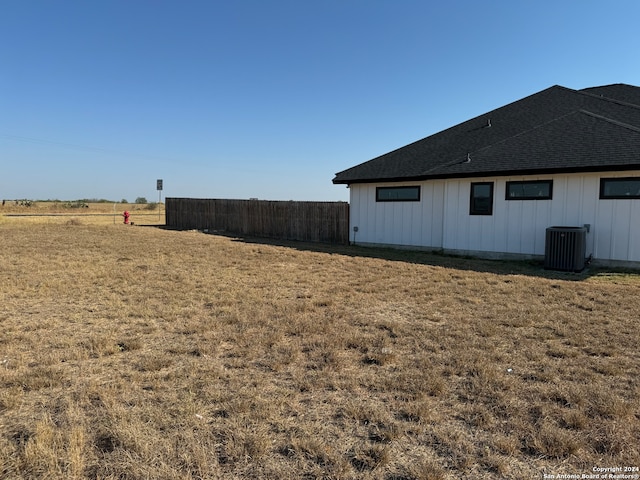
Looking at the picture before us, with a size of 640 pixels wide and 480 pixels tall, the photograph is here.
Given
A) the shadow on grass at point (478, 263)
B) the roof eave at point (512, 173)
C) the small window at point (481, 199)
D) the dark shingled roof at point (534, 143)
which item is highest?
the dark shingled roof at point (534, 143)

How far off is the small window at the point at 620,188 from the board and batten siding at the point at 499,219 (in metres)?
0.11

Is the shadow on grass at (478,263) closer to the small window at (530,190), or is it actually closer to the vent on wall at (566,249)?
the vent on wall at (566,249)

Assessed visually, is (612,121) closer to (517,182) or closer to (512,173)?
(517,182)

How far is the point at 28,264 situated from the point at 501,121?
15.8 metres

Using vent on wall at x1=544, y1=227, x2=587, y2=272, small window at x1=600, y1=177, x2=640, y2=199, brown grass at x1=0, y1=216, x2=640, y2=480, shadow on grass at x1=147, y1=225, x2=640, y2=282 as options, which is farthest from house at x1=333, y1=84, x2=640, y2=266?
brown grass at x1=0, y1=216, x2=640, y2=480

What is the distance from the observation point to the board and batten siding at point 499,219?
32.2ft

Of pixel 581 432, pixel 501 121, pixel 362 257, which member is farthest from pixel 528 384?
pixel 501 121

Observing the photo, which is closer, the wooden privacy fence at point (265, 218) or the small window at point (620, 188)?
the small window at point (620, 188)

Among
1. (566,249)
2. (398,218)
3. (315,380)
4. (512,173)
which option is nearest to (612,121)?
(512,173)

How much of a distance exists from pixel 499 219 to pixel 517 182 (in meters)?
1.14

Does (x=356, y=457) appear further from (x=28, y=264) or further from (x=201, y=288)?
(x=28, y=264)

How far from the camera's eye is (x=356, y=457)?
2490mm

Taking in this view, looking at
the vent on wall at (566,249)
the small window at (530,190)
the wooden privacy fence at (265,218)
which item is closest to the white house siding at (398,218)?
the wooden privacy fence at (265,218)

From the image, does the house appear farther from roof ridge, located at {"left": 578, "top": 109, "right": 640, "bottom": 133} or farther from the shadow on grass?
the shadow on grass
